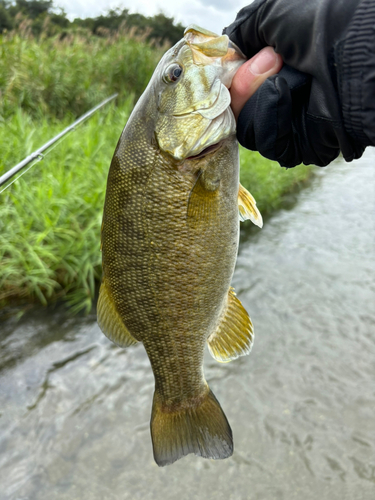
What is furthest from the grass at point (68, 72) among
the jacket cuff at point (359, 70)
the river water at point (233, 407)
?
the jacket cuff at point (359, 70)

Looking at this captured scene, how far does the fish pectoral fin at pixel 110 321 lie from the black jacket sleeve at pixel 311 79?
879 mm

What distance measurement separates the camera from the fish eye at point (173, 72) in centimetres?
155

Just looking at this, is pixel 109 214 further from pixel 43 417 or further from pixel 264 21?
pixel 43 417

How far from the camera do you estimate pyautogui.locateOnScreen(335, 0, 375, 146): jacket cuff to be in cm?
125

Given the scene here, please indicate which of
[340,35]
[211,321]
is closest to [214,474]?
[211,321]

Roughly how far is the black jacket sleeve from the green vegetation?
2971 millimetres

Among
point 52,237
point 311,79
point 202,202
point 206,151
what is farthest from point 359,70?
point 52,237

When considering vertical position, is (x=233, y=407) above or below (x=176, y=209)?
below

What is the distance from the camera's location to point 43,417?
3258 mm

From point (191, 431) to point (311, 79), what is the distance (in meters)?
1.58

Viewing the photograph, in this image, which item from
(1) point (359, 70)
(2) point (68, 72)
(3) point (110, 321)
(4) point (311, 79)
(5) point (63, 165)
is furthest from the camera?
(2) point (68, 72)

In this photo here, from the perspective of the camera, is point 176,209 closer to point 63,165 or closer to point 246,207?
point 246,207

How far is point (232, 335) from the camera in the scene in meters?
1.90

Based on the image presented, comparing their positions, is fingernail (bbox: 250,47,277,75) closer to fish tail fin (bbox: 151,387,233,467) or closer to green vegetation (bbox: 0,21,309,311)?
fish tail fin (bbox: 151,387,233,467)
